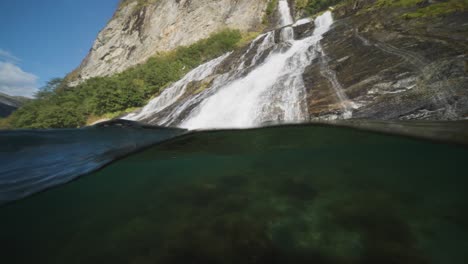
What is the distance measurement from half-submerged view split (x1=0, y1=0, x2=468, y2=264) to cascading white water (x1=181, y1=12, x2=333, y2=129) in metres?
0.10

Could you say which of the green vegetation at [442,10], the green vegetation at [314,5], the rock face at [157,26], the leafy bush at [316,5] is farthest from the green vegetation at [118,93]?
the green vegetation at [442,10]

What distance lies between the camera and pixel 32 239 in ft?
10.1

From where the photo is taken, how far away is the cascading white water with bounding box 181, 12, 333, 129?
32.6 feet

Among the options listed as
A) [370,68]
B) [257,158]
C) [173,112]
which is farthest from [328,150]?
[173,112]

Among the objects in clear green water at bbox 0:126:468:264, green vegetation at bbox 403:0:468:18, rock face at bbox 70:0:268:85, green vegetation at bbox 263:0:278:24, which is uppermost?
rock face at bbox 70:0:268:85

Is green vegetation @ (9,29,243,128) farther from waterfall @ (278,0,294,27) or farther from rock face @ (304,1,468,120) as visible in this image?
rock face @ (304,1,468,120)

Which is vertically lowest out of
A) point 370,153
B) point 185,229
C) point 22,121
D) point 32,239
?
point 370,153

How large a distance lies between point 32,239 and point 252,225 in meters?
3.33

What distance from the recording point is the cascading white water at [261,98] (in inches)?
391

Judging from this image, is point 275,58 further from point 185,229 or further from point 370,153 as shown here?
point 185,229

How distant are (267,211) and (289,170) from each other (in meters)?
1.86

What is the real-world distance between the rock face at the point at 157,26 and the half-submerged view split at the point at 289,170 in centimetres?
4002

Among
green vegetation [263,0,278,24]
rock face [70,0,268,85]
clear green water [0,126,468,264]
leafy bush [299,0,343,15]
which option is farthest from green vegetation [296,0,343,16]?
clear green water [0,126,468,264]

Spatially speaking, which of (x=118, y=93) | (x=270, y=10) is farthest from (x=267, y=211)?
(x=270, y=10)
